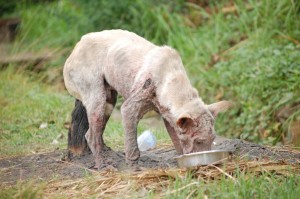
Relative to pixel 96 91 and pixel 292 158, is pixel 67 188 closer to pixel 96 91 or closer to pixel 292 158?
pixel 96 91

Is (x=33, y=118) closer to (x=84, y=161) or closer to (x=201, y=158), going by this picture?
(x=84, y=161)

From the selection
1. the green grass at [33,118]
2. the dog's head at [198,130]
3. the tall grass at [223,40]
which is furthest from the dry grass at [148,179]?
the tall grass at [223,40]

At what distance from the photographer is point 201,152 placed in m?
5.94

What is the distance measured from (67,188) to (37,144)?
3.15 meters

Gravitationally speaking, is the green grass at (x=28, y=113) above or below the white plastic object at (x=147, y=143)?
below

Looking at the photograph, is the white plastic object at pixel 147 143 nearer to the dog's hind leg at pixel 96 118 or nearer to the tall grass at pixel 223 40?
the dog's hind leg at pixel 96 118

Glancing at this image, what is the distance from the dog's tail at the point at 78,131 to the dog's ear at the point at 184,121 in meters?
1.69

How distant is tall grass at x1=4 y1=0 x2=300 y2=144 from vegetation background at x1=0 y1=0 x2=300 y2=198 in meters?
0.02

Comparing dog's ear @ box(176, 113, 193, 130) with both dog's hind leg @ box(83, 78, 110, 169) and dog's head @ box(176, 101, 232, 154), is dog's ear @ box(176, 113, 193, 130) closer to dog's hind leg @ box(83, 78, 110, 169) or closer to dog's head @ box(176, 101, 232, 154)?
dog's head @ box(176, 101, 232, 154)

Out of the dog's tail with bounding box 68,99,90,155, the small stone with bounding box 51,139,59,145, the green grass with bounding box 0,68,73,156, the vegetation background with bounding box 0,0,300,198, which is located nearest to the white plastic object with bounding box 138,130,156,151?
the vegetation background with bounding box 0,0,300,198

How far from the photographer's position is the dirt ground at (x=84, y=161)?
22.3 feet

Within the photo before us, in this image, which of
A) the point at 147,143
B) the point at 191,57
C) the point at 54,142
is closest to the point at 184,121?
the point at 147,143

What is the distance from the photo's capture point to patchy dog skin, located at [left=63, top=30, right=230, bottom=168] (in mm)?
6320

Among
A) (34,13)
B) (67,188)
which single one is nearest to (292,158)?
(67,188)
